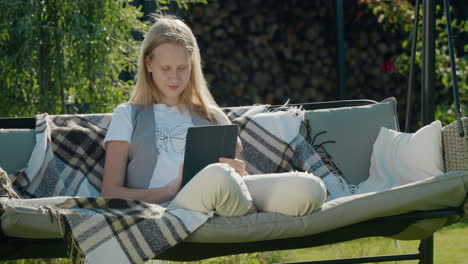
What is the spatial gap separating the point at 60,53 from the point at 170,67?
891mm

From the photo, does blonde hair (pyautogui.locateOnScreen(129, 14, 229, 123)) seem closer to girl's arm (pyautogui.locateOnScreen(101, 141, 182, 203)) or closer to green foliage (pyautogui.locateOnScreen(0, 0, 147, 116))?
girl's arm (pyautogui.locateOnScreen(101, 141, 182, 203))

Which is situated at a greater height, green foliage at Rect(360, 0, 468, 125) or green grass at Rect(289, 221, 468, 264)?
green foliage at Rect(360, 0, 468, 125)

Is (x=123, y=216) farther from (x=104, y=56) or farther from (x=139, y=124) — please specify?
(x=104, y=56)

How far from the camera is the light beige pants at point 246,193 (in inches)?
86.6

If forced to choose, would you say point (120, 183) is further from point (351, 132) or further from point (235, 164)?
point (351, 132)

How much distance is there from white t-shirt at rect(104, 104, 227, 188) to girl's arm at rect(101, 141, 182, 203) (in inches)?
1.4

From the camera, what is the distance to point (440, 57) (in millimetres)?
5152

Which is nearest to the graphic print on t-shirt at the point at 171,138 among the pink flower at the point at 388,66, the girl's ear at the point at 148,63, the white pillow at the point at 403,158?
the girl's ear at the point at 148,63

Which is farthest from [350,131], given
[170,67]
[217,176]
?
[217,176]

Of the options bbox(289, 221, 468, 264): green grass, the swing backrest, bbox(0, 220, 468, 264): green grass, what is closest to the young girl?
the swing backrest

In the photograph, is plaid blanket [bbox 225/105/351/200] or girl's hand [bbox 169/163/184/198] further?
plaid blanket [bbox 225/105/351/200]

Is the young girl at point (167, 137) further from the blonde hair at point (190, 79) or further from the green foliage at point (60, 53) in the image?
the green foliage at point (60, 53)

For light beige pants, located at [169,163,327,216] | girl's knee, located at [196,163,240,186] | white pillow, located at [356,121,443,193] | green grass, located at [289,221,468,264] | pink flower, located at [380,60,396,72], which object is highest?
girl's knee, located at [196,163,240,186]

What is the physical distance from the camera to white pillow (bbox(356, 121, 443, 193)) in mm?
2850
